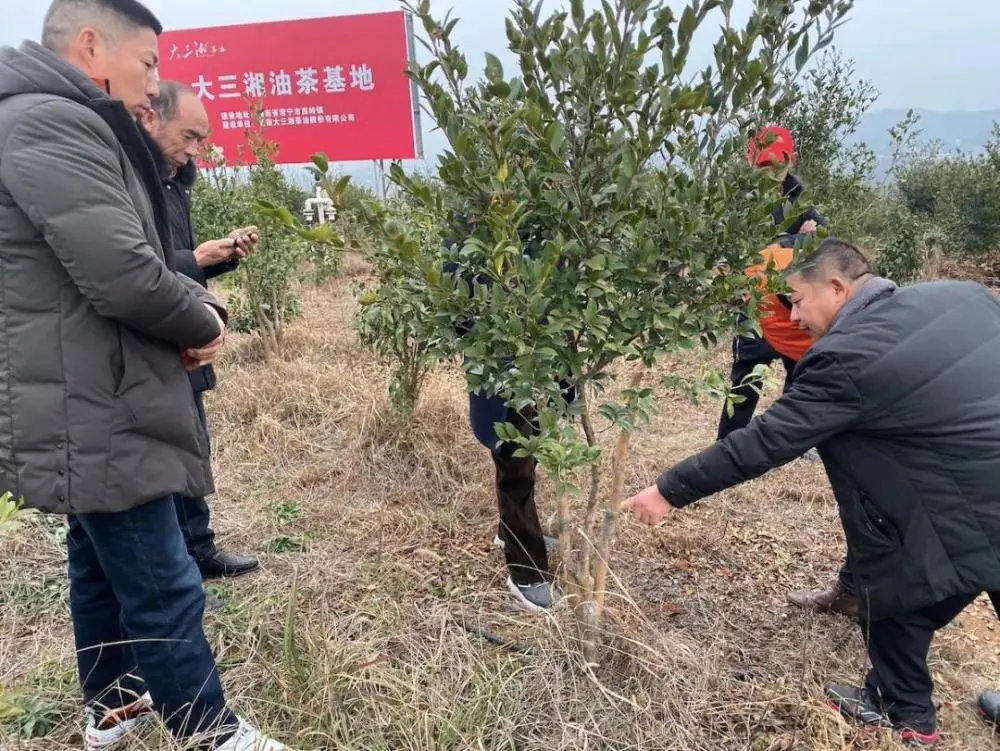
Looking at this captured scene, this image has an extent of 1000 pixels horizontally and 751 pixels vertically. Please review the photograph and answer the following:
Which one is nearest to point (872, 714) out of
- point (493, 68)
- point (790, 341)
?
point (790, 341)

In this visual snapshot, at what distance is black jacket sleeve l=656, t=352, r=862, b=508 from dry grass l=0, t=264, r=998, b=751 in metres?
0.48

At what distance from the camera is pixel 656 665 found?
6.95ft

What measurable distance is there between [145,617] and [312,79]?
11.5 m

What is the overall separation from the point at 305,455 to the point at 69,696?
6.96ft

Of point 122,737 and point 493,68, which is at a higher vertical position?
point 493,68

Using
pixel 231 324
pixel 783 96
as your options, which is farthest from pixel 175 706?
pixel 231 324

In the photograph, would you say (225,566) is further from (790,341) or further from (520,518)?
(790,341)

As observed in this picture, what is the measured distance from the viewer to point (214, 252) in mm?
2756

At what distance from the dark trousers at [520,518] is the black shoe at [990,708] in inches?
57.4

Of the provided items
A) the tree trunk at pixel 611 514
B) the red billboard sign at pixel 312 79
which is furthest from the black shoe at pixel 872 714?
the red billboard sign at pixel 312 79

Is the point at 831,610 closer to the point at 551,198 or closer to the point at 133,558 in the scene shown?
the point at 551,198

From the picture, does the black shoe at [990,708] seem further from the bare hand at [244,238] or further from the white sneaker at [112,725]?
the bare hand at [244,238]

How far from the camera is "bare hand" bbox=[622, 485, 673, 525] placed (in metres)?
1.97

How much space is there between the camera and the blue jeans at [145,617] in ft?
5.53
